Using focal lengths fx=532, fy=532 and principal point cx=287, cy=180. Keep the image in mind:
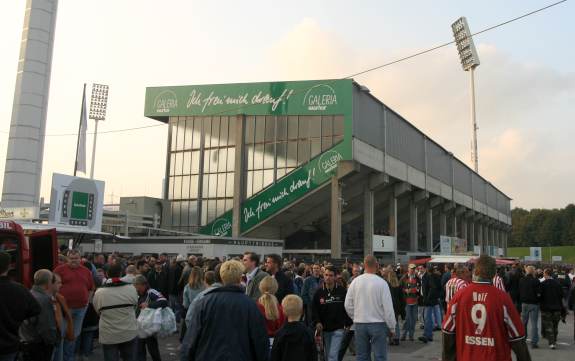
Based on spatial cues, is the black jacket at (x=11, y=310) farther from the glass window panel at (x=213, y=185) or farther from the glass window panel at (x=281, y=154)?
the glass window panel at (x=213, y=185)

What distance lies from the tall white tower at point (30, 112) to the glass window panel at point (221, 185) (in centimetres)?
1426

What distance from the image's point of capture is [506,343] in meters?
4.55

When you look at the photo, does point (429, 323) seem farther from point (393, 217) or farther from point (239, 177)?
point (393, 217)

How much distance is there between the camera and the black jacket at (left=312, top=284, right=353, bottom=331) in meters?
7.93

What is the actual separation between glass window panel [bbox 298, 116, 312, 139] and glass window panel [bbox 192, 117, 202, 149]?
863 cm

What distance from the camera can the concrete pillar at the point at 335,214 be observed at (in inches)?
1314

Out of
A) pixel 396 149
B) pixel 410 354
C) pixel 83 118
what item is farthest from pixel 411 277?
pixel 83 118

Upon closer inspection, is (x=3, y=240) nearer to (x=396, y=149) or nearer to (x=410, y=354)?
(x=410, y=354)

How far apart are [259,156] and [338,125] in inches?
256

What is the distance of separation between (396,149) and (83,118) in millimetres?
22548

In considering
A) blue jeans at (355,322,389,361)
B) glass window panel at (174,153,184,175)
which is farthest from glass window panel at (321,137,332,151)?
blue jeans at (355,322,389,361)

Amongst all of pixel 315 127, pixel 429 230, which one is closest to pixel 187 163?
pixel 315 127

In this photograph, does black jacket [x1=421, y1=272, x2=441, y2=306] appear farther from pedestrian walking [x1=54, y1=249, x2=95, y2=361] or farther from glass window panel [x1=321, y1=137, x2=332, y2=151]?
glass window panel [x1=321, y1=137, x2=332, y2=151]

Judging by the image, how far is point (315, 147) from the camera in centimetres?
3575
